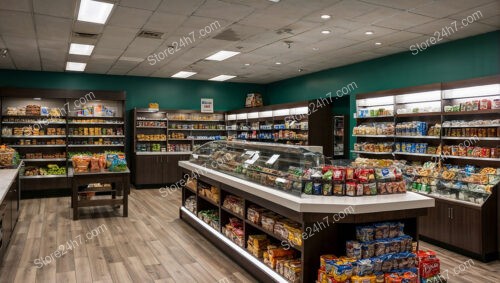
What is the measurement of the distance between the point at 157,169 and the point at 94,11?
6221 millimetres

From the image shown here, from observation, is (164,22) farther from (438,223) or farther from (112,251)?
(438,223)

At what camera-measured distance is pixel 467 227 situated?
4.99 metres

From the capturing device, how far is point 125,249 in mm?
5242

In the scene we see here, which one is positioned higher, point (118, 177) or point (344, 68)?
point (344, 68)

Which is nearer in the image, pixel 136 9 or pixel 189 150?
pixel 136 9

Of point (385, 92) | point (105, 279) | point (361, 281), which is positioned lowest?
point (105, 279)

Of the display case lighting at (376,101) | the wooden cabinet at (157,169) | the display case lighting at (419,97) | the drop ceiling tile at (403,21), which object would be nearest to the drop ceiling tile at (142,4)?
the drop ceiling tile at (403,21)

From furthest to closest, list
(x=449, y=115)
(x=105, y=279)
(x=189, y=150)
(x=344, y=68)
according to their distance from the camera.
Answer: (x=189, y=150)
(x=344, y=68)
(x=449, y=115)
(x=105, y=279)

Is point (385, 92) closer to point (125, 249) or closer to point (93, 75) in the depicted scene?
point (125, 249)

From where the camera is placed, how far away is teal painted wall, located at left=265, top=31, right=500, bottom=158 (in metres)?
6.20

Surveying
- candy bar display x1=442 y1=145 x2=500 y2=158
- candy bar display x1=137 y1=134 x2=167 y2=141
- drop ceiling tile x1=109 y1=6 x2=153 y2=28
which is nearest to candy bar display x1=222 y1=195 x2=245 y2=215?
drop ceiling tile x1=109 y1=6 x2=153 y2=28

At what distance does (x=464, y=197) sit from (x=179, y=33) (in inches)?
198

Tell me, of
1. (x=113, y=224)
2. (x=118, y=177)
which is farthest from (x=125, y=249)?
(x=118, y=177)

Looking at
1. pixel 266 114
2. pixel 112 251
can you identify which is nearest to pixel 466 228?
pixel 112 251
